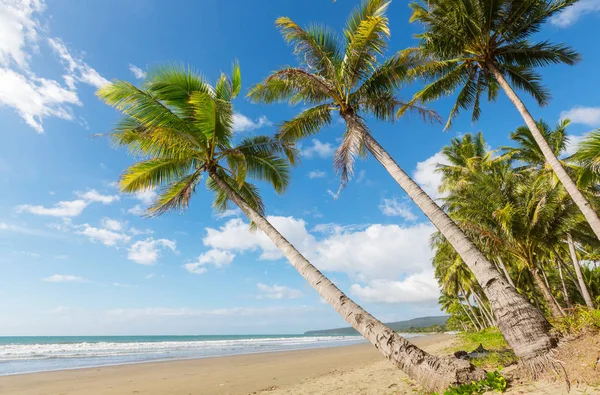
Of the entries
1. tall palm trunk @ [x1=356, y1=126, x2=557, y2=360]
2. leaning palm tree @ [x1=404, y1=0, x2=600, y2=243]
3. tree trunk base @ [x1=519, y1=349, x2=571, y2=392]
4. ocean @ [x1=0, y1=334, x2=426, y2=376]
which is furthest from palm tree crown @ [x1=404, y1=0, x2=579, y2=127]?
ocean @ [x1=0, y1=334, x2=426, y2=376]

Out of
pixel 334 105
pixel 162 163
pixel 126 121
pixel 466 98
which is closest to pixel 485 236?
pixel 466 98

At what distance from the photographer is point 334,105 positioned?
830cm

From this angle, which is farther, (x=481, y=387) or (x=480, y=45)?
(x=480, y=45)

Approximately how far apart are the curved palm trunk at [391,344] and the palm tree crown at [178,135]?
9.92 ft

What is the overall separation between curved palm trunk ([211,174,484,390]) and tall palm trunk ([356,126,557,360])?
0.71 meters

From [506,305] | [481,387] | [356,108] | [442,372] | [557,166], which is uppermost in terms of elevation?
[356,108]

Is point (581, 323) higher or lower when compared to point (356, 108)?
lower

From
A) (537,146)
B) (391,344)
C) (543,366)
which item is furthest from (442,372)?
(537,146)

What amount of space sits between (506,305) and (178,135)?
6.98 metres

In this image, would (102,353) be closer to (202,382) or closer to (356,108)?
(202,382)

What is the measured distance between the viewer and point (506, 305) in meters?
4.46

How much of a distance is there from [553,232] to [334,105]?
35.7 ft

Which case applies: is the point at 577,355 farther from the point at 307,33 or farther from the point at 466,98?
the point at 466,98

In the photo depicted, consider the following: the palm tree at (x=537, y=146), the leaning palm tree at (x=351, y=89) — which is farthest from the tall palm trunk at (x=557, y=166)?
the palm tree at (x=537, y=146)
